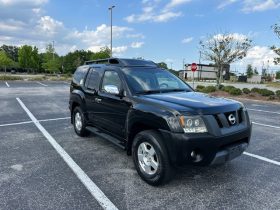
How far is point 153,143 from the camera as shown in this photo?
377cm

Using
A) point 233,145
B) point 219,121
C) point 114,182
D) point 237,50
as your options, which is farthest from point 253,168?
point 237,50

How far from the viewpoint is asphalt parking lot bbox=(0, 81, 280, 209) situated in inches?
137

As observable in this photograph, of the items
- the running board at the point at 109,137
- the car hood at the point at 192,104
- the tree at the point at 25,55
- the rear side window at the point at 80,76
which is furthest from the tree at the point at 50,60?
the car hood at the point at 192,104

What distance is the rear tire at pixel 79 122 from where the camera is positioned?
20.6ft

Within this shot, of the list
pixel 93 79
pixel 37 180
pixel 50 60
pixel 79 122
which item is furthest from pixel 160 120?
pixel 50 60

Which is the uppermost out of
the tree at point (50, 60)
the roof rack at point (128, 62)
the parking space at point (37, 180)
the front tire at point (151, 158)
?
the tree at point (50, 60)

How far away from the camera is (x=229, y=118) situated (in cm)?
384

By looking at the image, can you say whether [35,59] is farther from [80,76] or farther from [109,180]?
[109,180]

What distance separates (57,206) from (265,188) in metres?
2.91

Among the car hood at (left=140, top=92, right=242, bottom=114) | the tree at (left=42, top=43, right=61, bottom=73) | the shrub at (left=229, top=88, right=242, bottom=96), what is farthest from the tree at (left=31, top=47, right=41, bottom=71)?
the car hood at (left=140, top=92, right=242, bottom=114)

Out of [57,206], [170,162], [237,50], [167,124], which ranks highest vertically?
[237,50]

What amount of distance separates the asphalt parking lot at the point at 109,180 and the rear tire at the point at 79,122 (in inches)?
8.3

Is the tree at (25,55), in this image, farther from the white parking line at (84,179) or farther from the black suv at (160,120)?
the black suv at (160,120)

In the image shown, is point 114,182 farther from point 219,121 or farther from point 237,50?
point 237,50
